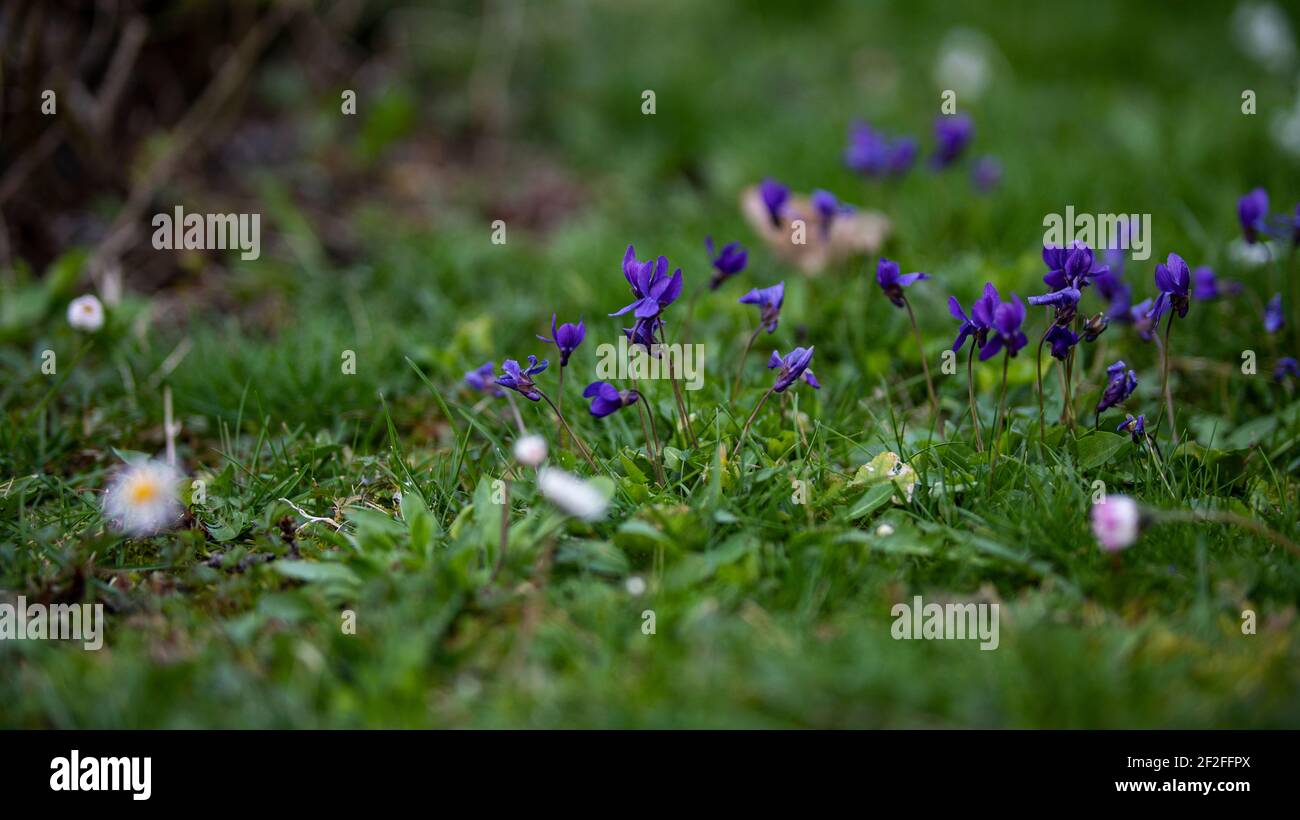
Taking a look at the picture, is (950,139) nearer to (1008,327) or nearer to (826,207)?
(826,207)

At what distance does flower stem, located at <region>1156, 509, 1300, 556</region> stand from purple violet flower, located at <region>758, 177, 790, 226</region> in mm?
1267

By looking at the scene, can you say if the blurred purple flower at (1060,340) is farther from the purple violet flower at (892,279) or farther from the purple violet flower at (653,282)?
the purple violet flower at (653,282)

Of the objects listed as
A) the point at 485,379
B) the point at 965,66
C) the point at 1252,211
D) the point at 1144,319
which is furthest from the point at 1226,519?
the point at 965,66

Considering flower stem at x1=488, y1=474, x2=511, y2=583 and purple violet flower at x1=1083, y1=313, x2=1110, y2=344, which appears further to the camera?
purple violet flower at x1=1083, y1=313, x2=1110, y2=344

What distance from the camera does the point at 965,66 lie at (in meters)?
4.84

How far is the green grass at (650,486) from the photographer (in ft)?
5.45

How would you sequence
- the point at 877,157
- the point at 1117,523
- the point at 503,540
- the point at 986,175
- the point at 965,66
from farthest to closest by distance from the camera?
the point at 965,66
the point at 986,175
the point at 877,157
the point at 503,540
the point at 1117,523

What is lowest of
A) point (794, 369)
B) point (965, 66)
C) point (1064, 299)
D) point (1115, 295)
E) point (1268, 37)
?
point (794, 369)

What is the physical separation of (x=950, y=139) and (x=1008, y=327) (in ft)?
5.46

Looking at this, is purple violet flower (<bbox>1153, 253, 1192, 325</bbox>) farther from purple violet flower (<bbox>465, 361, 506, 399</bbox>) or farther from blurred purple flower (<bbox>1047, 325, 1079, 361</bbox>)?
purple violet flower (<bbox>465, 361, 506, 399</bbox>)

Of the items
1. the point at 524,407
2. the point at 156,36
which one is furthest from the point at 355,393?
the point at 156,36

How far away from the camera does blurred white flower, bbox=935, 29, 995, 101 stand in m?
4.79

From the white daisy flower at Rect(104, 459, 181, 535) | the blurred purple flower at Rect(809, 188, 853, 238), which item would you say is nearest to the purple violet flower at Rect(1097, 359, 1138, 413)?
the blurred purple flower at Rect(809, 188, 853, 238)
